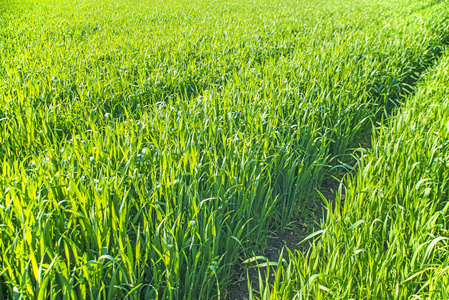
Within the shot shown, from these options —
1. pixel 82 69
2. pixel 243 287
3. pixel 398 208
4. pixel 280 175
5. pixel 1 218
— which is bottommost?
pixel 243 287

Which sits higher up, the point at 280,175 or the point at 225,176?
the point at 225,176

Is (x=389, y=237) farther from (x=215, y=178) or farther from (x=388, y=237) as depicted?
(x=215, y=178)

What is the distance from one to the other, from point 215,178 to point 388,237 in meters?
1.00

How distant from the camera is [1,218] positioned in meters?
1.48

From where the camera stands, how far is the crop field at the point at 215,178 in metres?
1.30

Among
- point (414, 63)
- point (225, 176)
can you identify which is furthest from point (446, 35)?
point (225, 176)

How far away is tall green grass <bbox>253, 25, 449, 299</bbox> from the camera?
1.24 m

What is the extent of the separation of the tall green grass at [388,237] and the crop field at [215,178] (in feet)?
0.04

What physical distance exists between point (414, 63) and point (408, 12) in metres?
7.57

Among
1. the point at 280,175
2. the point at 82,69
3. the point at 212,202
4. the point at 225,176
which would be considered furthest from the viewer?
the point at 82,69

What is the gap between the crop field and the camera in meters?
1.30

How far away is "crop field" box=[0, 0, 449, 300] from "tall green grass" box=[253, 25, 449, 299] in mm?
12

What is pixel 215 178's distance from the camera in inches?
68.7

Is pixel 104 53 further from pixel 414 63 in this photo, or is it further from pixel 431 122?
pixel 414 63
